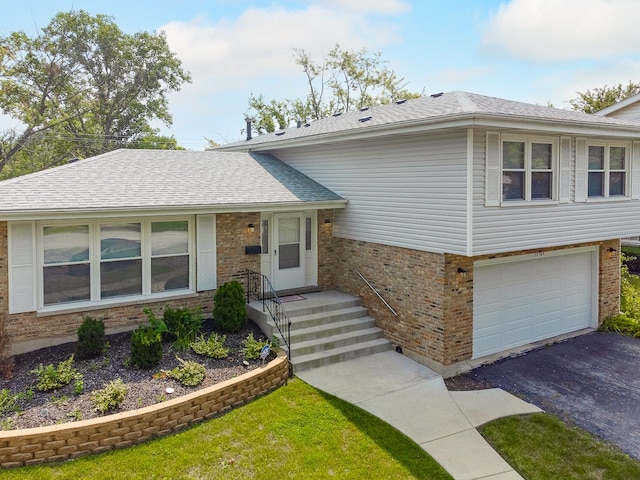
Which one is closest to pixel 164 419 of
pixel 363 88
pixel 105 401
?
pixel 105 401

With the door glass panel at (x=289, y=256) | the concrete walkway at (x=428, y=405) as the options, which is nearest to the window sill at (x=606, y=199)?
the concrete walkway at (x=428, y=405)

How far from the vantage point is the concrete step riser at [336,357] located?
28.6 ft

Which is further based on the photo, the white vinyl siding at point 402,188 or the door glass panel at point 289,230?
the door glass panel at point 289,230

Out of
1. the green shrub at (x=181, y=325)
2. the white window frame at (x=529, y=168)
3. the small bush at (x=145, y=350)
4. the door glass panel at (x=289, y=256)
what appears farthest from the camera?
the door glass panel at (x=289, y=256)

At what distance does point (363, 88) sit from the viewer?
34.4 meters

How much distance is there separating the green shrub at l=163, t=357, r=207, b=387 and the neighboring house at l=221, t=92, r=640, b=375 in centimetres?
431

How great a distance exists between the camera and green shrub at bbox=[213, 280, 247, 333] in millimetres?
9320

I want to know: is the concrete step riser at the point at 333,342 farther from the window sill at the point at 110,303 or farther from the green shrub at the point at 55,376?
the green shrub at the point at 55,376

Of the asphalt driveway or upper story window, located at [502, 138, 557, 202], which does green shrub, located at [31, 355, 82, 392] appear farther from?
upper story window, located at [502, 138, 557, 202]

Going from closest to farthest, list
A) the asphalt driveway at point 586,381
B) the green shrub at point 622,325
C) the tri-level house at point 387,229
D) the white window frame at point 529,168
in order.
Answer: the asphalt driveway at point 586,381, the tri-level house at point 387,229, the white window frame at point 529,168, the green shrub at point 622,325

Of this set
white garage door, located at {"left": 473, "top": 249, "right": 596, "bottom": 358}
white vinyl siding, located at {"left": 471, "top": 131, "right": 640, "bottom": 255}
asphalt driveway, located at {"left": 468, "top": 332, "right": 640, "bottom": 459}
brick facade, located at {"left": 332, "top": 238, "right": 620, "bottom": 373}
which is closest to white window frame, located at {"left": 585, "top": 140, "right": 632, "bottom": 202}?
white vinyl siding, located at {"left": 471, "top": 131, "right": 640, "bottom": 255}

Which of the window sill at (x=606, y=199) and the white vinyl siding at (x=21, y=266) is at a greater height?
the window sill at (x=606, y=199)

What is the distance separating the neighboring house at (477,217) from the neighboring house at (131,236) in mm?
1558

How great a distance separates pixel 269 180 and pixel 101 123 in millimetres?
26823
